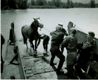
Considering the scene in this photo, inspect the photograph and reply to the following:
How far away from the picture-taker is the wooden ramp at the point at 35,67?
639 centimetres

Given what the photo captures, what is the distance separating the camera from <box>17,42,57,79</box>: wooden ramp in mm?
6391

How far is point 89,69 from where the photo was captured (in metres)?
6.43

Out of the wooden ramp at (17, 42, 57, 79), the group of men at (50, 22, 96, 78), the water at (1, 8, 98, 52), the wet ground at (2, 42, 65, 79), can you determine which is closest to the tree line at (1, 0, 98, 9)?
the water at (1, 8, 98, 52)

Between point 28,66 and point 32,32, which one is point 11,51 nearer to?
point 32,32

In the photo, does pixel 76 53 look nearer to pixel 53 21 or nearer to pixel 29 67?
pixel 29 67

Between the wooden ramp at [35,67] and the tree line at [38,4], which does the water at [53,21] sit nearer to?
the tree line at [38,4]

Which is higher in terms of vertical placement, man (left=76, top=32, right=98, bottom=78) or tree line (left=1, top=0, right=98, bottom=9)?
tree line (left=1, top=0, right=98, bottom=9)

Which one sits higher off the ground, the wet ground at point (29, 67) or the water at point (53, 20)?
the water at point (53, 20)

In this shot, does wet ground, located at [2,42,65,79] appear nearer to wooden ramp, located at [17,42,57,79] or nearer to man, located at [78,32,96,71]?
wooden ramp, located at [17,42,57,79]

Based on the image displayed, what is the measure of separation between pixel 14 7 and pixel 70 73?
23029 mm

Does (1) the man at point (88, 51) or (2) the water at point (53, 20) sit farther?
(2) the water at point (53, 20)

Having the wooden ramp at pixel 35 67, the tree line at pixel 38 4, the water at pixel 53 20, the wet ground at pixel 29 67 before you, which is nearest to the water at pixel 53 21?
the water at pixel 53 20

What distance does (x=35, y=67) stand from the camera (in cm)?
719

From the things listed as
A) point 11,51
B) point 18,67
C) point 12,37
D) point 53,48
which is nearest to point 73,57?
point 53,48
